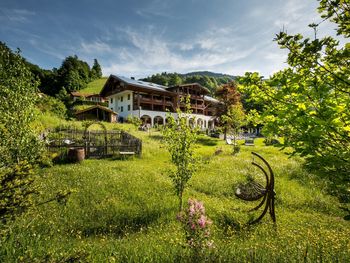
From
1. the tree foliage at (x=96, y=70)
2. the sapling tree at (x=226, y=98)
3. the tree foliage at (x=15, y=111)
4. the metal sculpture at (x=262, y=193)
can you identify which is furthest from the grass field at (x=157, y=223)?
the tree foliage at (x=96, y=70)

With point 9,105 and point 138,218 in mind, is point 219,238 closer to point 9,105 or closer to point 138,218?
point 138,218

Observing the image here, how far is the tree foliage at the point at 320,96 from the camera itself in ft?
9.45

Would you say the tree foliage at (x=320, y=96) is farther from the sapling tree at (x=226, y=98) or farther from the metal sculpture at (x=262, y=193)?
the sapling tree at (x=226, y=98)

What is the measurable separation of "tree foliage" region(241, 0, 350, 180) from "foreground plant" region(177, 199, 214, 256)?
7.33ft

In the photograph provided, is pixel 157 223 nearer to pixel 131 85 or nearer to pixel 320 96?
pixel 320 96

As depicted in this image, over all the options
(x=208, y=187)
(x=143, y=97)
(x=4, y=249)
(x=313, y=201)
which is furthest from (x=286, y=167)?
(x=143, y=97)

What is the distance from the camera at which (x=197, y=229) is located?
4203 millimetres

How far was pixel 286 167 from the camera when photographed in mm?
15805

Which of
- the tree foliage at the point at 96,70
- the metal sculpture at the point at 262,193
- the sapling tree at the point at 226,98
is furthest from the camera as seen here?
the tree foliage at the point at 96,70

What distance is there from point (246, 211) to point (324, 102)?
22.4ft

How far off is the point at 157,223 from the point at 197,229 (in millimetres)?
3911

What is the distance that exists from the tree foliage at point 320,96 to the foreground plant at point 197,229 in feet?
7.33

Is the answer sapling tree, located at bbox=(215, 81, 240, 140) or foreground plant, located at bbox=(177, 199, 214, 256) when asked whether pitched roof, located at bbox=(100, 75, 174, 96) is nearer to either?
sapling tree, located at bbox=(215, 81, 240, 140)

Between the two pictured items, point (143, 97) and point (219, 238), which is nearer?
point (219, 238)
